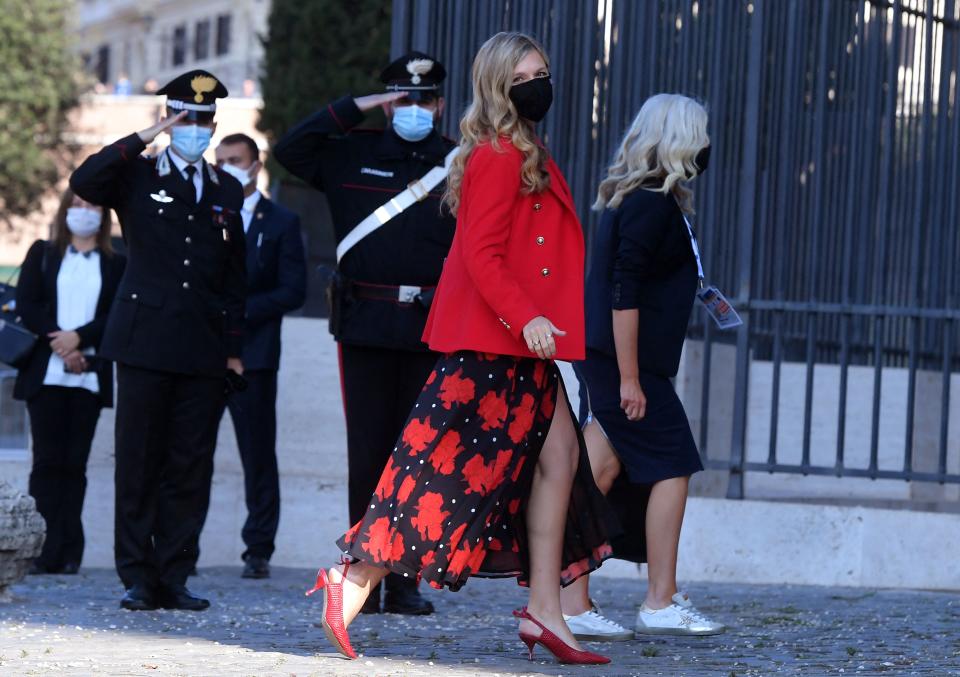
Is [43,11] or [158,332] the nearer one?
[158,332]

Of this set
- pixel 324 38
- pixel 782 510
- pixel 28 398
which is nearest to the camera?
pixel 782 510

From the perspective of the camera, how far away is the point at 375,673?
4914mm

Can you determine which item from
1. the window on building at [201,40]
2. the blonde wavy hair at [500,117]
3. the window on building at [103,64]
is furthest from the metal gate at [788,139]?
the window on building at [103,64]

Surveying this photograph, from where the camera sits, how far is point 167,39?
60531 mm

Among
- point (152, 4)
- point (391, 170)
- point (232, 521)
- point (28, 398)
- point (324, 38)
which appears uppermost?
point (152, 4)

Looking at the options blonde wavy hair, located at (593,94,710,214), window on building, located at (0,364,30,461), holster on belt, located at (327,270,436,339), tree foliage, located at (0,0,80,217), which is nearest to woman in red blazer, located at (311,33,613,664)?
blonde wavy hair, located at (593,94,710,214)

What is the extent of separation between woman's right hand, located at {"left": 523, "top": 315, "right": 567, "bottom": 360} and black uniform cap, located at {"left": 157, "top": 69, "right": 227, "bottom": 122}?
87.6 inches

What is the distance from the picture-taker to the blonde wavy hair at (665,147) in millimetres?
6008

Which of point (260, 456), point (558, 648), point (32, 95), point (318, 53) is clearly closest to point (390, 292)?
point (558, 648)

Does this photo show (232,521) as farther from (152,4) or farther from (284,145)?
(152,4)

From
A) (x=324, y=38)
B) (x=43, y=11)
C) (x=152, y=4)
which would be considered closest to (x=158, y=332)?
(x=324, y=38)

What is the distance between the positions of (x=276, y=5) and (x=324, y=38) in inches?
41.2

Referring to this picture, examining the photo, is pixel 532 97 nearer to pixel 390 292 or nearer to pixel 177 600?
pixel 390 292

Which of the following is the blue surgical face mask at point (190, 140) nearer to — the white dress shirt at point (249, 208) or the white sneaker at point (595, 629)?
the white dress shirt at point (249, 208)
